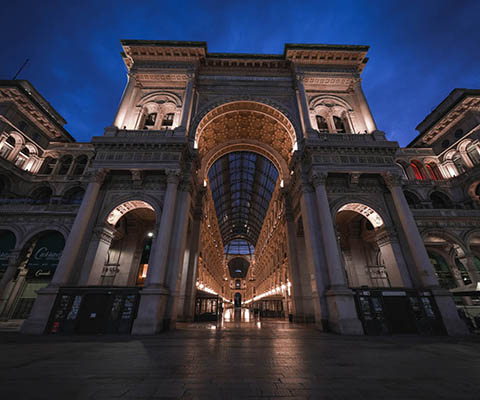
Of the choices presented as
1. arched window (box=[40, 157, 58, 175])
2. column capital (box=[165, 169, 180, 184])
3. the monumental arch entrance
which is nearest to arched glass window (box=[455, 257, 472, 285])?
the monumental arch entrance

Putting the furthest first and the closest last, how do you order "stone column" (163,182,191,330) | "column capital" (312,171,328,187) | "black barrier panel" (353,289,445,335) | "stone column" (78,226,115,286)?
"column capital" (312,171,328,187) < "stone column" (78,226,115,286) < "stone column" (163,182,191,330) < "black barrier panel" (353,289,445,335)

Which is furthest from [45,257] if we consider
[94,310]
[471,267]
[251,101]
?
[471,267]

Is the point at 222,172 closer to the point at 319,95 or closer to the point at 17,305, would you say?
the point at 319,95

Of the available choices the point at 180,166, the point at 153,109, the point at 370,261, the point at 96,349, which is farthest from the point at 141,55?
the point at 370,261

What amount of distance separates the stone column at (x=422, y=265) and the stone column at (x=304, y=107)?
242 inches

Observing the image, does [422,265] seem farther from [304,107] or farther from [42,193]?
[42,193]

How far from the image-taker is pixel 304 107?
17047mm

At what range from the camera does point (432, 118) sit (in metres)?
26.0

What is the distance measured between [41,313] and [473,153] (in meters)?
38.0

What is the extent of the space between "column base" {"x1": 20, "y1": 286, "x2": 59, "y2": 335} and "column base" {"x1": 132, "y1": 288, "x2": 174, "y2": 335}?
4.30 metres

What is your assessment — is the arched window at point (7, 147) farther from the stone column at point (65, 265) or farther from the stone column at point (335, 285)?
the stone column at point (335, 285)

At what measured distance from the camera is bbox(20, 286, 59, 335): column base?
32.0ft

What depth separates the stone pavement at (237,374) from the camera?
3.20 meters

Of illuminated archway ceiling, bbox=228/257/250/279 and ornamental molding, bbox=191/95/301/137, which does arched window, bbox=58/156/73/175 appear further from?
illuminated archway ceiling, bbox=228/257/250/279
